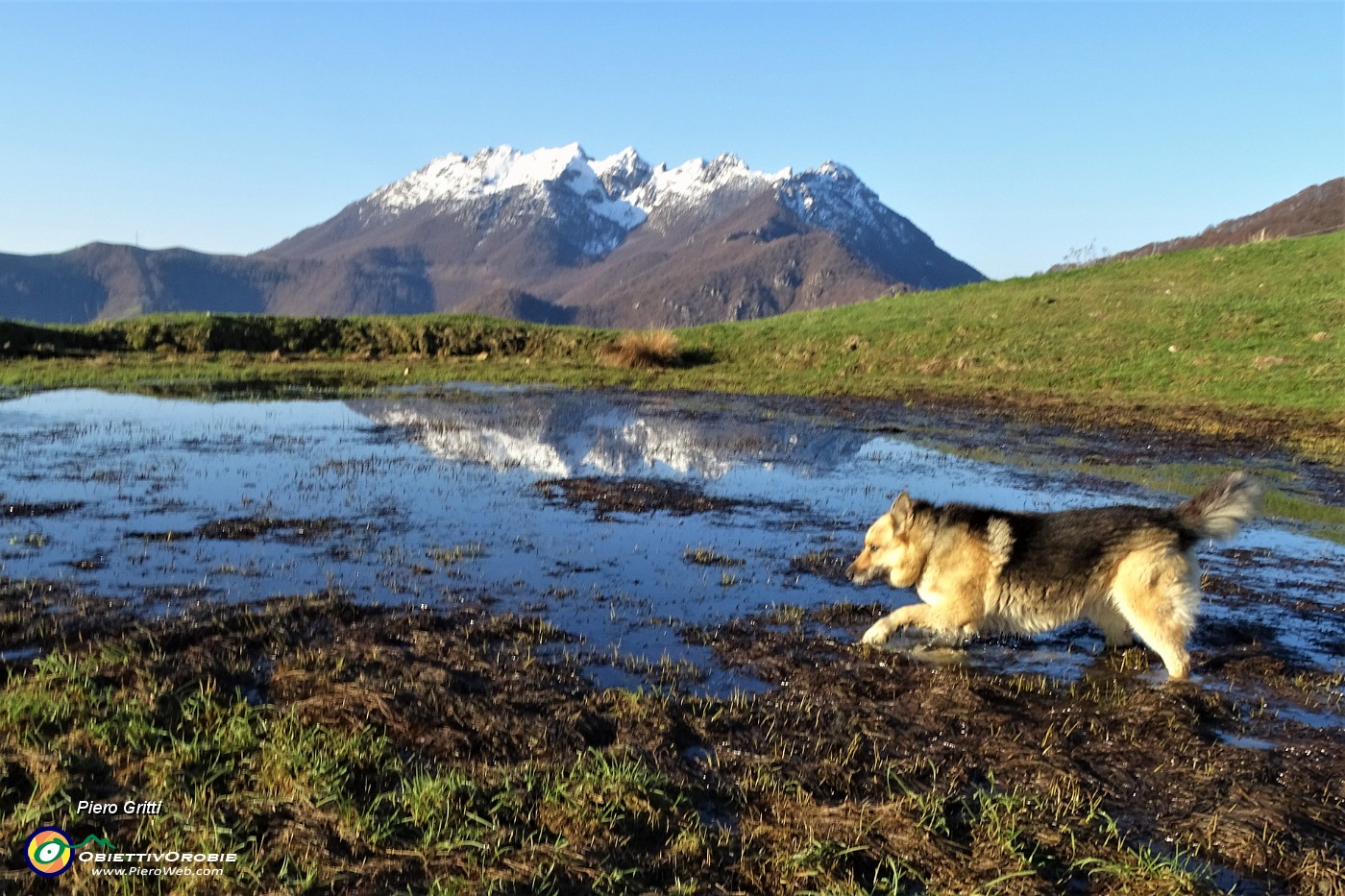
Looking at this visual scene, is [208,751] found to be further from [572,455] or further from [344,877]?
[572,455]

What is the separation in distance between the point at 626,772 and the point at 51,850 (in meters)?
2.75

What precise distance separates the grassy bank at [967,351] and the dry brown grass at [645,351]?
1.74ft

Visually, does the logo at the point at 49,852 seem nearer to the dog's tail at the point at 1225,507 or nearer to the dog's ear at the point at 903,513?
the dog's ear at the point at 903,513

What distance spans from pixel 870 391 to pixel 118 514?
23.2 meters

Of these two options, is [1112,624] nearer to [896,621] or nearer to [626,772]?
[896,621]

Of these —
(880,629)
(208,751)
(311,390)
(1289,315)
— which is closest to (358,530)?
(208,751)

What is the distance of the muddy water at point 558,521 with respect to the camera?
8.06 meters

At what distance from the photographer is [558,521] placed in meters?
11.6

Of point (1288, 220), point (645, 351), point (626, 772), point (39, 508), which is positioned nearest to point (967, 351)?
point (645, 351)

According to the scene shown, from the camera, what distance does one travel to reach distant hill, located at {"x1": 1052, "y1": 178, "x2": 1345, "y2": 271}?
117 meters

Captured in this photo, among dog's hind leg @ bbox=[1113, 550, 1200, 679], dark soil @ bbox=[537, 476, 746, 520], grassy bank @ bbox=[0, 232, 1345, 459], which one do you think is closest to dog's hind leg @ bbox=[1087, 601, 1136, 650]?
dog's hind leg @ bbox=[1113, 550, 1200, 679]

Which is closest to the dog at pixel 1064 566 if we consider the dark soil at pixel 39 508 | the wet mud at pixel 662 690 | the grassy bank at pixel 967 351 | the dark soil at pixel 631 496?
the wet mud at pixel 662 690

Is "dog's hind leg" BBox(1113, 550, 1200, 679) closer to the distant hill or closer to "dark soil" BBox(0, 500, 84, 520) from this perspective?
"dark soil" BBox(0, 500, 84, 520)

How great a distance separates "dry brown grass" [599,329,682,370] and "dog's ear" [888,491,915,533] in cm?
2839
